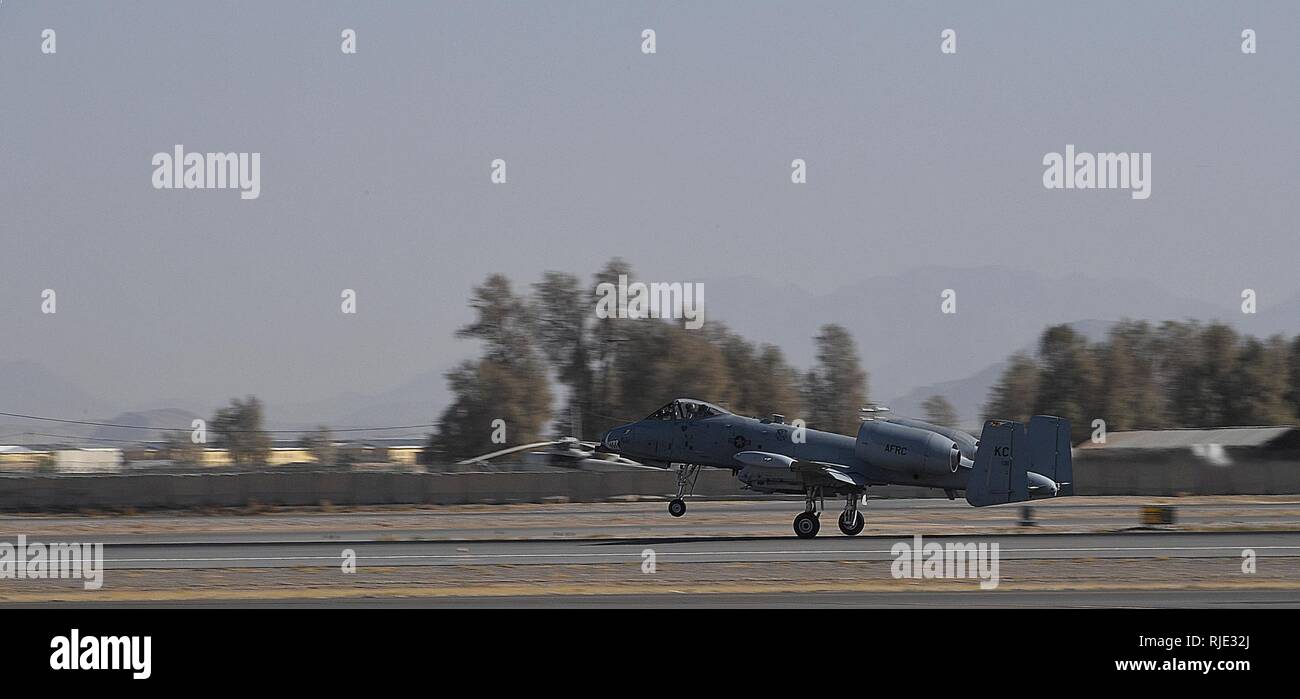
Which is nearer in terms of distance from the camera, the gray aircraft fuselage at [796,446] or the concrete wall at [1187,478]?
the gray aircraft fuselage at [796,446]

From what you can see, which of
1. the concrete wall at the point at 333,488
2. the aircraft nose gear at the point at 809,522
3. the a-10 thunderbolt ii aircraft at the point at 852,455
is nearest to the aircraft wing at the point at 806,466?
the a-10 thunderbolt ii aircraft at the point at 852,455

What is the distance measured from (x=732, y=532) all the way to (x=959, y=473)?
734cm

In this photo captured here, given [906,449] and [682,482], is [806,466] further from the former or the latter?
[682,482]

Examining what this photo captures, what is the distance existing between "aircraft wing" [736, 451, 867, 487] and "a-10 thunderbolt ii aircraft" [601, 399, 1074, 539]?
0.09ft

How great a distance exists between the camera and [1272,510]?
174 ft

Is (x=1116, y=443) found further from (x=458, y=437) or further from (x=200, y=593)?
(x=200, y=593)

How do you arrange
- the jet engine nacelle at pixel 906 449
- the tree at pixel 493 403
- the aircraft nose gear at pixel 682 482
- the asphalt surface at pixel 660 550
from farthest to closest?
the tree at pixel 493 403
the aircraft nose gear at pixel 682 482
the jet engine nacelle at pixel 906 449
the asphalt surface at pixel 660 550

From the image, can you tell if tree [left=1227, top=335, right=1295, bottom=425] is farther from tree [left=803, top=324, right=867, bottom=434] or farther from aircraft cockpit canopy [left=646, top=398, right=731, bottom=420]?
aircraft cockpit canopy [left=646, top=398, right=731, bottom=420]

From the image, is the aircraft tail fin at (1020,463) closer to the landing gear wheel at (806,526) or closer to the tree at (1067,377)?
the landing gear wheel at (806,526)

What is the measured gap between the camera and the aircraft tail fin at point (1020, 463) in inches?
1264

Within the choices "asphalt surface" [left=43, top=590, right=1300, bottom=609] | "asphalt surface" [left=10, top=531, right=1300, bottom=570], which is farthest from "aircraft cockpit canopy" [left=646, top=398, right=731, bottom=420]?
"asphalt surface" [left=43, top=590, right=1300, bottom=609]

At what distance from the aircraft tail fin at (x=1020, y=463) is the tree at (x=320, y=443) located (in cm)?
9114
